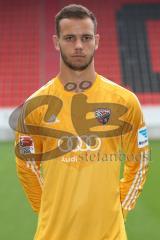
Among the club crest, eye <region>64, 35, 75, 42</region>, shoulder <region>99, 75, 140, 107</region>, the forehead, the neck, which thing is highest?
the forehead

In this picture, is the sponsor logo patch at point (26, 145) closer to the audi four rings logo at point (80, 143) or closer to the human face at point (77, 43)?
the audi four rings logo at point (80, 143)

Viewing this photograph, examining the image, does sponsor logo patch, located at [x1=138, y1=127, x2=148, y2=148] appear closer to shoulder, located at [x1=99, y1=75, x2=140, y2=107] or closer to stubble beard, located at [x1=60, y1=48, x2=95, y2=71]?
shoulder, located at [x1=99, y1=75, x2=140, y2=107]

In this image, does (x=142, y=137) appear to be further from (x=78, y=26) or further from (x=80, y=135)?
(x=78, y=26)


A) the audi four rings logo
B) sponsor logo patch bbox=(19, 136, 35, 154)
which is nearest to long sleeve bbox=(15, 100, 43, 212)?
sponsor logo patch bbox=(19, 136, 35, 154)

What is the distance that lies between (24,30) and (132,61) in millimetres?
2812

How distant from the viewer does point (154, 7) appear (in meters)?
11.8

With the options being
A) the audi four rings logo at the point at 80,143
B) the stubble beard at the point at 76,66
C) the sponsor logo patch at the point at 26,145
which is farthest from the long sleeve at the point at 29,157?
the stubble beard at the point at 76,66

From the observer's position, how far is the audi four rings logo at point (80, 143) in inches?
81.7

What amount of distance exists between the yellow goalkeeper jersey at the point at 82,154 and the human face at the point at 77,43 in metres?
0.13

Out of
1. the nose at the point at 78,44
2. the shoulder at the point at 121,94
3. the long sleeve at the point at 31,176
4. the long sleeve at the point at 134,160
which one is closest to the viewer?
the nose at the point at 78,44

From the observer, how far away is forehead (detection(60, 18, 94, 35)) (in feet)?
6.70

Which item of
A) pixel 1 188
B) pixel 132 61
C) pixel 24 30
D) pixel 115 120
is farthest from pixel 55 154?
pixel 24 30

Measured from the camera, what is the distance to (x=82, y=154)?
6.81 ft

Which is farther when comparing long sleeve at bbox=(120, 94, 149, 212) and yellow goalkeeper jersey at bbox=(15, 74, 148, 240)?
long sleeve at bbox=(120, 94, 149, 212)
